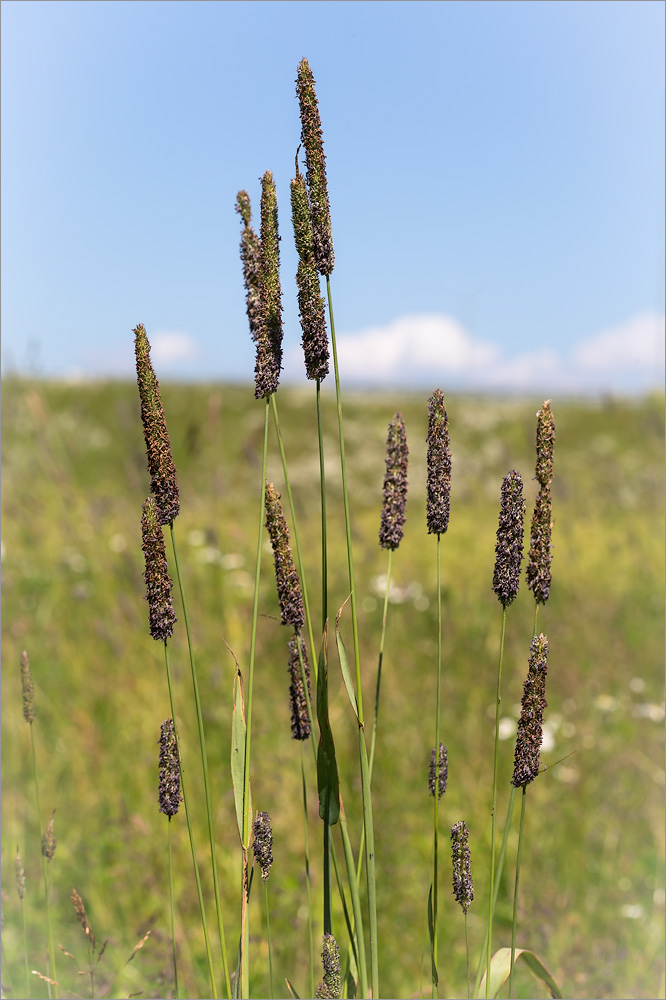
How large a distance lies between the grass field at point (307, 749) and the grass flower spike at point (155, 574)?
0.43m

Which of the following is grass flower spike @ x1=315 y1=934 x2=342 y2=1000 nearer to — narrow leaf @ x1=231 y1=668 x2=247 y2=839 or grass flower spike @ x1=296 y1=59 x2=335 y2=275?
narrow leaf @ x1=231 y1=668 x2=247 y2=839

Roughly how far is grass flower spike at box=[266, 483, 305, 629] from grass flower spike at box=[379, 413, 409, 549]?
15 cm

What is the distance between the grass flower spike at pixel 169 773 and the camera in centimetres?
102

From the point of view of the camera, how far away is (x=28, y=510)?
5129 mm

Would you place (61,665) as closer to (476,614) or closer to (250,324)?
(476,614)

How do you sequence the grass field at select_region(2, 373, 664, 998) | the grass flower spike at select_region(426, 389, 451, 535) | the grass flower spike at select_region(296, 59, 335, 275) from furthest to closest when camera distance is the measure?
1. the grass field at select_region(2, 373, 664, 998)
2. the grass flower spike at select_region(426, 389, 451, 535)
3. the grass flower spike at select_region(296, 59, 335, 275)

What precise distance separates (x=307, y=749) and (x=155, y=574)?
210 cm

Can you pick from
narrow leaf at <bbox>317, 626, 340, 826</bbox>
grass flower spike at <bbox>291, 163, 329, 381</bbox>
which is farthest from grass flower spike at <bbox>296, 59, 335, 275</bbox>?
narrow leaf at <bbox>317, 626, 340, 826</bbox>

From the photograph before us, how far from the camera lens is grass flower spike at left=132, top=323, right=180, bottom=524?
953 mm

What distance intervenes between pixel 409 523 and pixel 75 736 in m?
4.43

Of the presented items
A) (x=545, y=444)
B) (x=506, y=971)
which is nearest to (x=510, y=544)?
(x=545, y=444)

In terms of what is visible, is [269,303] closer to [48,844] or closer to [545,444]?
[545,444]

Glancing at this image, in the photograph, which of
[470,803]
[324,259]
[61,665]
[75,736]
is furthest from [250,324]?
[61,665]

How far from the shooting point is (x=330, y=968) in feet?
3.31
